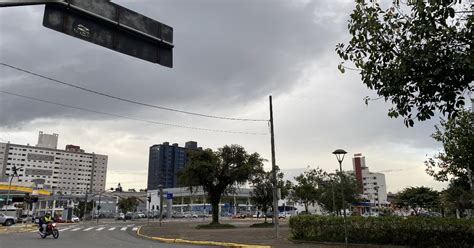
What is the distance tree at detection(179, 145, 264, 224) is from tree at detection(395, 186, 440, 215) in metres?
34.5

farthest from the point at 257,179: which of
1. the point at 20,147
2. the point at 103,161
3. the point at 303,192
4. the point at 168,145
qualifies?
the point at 103,161

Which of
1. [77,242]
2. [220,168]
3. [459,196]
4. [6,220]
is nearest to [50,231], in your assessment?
[77,242]

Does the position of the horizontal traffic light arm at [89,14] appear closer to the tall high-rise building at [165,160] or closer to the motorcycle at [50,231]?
the motorcycle at [50,231]

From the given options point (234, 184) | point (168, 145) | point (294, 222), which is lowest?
point (294, 222)

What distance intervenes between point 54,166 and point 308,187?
11325 cm

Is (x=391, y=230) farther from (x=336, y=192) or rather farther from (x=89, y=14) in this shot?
(x=336, y=192)

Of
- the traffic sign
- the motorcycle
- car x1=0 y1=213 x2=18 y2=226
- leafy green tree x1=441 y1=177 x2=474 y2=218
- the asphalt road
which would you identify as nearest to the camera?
the traffic sign

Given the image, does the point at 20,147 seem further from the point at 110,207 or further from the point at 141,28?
the point at 141,28

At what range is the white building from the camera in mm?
129500

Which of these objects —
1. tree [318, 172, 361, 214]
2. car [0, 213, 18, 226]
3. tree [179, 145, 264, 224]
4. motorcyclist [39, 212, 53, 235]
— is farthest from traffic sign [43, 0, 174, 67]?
car [0, 213, 18, 226]

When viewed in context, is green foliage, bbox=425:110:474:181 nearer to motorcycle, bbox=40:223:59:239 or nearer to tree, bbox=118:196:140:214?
motorcycle, bbox=40:223:59:239

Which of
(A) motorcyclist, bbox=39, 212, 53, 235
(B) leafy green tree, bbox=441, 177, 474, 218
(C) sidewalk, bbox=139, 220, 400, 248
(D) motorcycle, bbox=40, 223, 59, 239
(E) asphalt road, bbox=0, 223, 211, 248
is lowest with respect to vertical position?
(E) asphalt road, bbox=0, 223, 211, 248

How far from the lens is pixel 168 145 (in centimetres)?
7919

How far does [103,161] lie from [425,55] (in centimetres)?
16489
